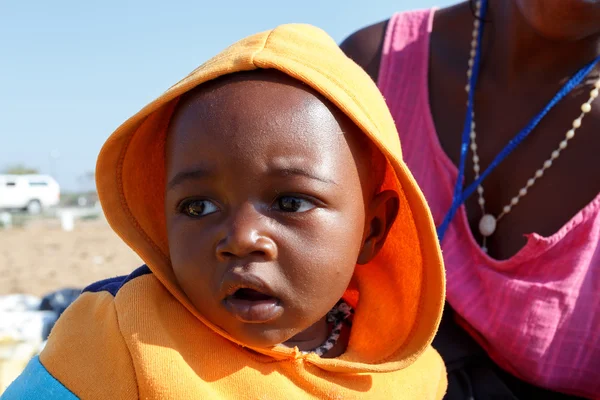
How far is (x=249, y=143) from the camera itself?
1.23 meters

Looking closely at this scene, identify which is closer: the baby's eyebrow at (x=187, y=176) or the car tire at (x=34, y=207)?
the baby's eyebrow at (x=187, y=176)

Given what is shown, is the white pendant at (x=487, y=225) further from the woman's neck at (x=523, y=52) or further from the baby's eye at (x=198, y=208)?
the baby's eye at (x=198, y=208)

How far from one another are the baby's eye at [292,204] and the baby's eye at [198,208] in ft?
0.45

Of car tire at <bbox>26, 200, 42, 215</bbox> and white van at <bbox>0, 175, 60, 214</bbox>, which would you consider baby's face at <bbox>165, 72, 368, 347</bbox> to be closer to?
white van at <bbox>0, 175, 60, 214</bbox>

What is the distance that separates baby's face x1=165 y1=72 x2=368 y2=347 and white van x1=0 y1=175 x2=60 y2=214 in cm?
2480

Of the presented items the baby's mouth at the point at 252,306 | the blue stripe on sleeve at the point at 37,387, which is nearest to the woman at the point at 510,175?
the baby's mouth at the point at 252,306

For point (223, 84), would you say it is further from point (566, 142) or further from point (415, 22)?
point (415, 22)

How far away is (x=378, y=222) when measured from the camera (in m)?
1.59

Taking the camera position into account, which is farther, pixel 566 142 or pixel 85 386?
pixel 566 142

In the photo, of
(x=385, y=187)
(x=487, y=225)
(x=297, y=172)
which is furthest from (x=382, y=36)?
(x=297, y=172)

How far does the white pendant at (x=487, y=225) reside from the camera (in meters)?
1.96

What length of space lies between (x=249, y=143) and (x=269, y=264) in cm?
25

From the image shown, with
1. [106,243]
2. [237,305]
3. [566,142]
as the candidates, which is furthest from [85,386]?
[106,243]

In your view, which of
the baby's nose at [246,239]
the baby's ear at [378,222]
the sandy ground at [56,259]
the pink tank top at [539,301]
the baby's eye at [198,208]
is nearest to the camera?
the baby's nose at [246,239]
